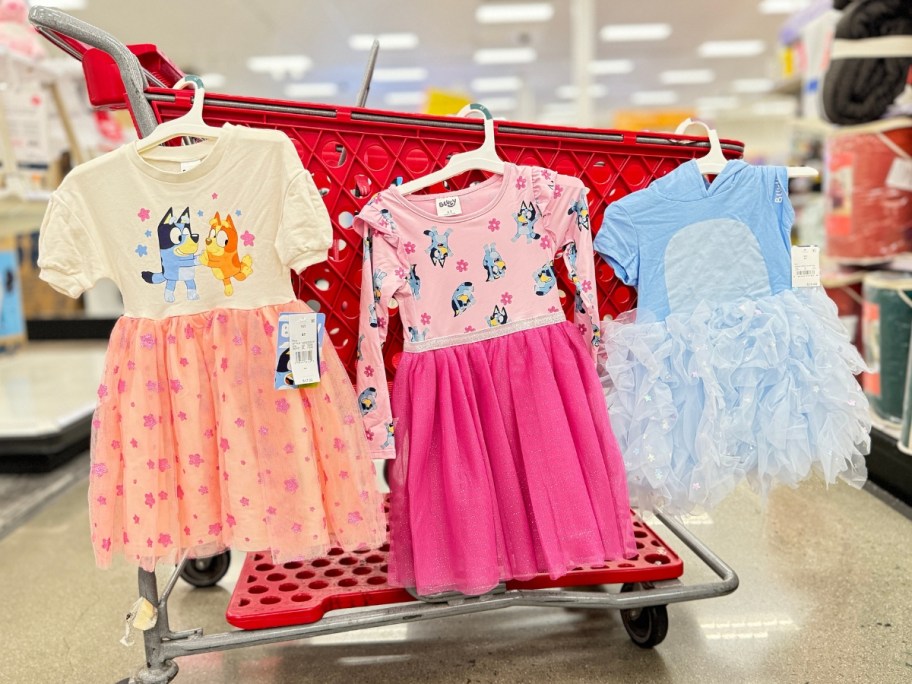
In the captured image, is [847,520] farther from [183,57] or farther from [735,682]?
[183,57]

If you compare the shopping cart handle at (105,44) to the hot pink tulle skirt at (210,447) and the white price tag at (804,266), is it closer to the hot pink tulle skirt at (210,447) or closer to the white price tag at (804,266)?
the hot pink tulle skirt at (210,447)

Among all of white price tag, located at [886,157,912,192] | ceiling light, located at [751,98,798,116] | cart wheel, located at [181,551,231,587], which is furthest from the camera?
ceiling light, located at [751,98,798,116]

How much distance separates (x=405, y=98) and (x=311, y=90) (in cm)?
191

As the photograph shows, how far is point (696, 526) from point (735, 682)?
858 millimetres

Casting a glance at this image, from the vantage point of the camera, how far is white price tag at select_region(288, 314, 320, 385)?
141 cm

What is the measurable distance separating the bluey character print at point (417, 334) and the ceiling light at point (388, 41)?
28.1 ft

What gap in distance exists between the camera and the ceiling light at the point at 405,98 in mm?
13253

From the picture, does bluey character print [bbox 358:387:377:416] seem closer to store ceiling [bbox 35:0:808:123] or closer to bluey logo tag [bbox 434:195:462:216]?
bluey logo tag [bbox 434:195:462:216]

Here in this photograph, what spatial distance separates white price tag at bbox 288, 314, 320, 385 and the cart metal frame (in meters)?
0.47

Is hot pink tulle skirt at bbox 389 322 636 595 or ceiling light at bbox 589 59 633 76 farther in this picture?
ceiling light at bbox 589 59 633 76

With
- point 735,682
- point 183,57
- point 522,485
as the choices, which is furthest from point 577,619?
point 183,57

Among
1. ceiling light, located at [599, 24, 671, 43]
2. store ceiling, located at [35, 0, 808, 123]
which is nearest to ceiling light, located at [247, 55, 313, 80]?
store ceiling, located at [35, 0, 808, 123]

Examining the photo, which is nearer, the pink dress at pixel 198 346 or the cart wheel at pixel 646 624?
the pink dress at pixel 198 346

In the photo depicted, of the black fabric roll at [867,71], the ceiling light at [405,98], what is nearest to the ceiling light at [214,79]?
the ceiling light at [405,98]
